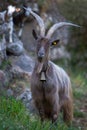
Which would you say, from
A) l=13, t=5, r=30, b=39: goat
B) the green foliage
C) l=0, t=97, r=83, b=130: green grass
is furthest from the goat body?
l=13, t=5, r=30, b=39: goat

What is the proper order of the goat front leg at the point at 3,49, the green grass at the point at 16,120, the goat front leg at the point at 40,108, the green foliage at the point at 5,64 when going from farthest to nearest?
the goat front leg at the point at 3,49
the green foliage at the point at 5,64
the goat front leg at the point at 40,108
the green grass at the point at 16,120

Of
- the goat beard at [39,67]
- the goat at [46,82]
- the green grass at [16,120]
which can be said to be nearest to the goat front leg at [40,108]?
the goat at [46,82]

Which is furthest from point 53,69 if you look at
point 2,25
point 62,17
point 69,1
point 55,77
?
point 69,1

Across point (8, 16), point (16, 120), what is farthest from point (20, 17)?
point (16, 120)

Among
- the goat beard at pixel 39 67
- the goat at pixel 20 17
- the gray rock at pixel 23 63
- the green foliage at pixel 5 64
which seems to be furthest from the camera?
the goat at pixel 20 17

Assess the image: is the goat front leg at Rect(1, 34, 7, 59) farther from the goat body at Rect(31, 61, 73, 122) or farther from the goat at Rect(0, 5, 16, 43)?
the goat body at Rect(31, 61, 73, 122)

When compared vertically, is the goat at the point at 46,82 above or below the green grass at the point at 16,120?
above

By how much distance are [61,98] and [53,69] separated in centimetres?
71

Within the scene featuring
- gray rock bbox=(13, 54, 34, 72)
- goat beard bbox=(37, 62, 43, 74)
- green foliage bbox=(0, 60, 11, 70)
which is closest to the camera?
goat beard bbox=(37, 62, 43, 74)

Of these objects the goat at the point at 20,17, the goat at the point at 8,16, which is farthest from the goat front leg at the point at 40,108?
the goat at the point at 20,17

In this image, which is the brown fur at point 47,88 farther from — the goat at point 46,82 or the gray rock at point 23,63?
the gray rock at point 23,63

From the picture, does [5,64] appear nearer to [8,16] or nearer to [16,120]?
[8,16]

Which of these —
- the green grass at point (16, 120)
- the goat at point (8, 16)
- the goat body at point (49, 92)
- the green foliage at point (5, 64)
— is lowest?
the green grass at point (16, 120)

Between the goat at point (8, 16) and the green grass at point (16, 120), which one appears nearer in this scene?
the green grass at point (16, 120)
